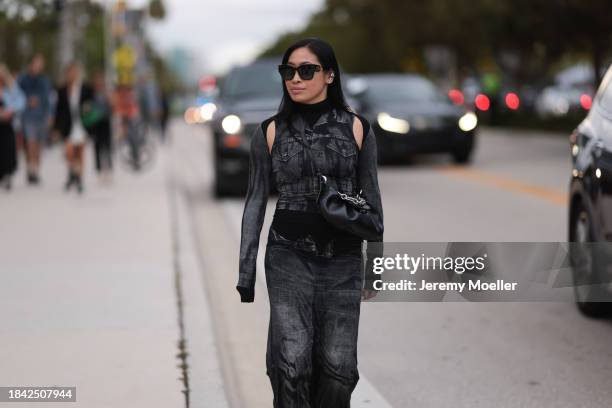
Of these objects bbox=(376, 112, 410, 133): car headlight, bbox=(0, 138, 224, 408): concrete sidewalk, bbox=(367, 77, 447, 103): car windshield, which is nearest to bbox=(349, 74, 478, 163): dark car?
bbox=(376, 112, 410, 133): car headlight

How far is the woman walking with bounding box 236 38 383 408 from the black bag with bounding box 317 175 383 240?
0.06 metres

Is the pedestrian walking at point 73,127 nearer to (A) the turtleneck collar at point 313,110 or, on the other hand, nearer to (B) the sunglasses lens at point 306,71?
(A) the turtleneck collar at point 313,110

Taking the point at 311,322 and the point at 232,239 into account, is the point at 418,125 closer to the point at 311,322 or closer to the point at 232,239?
the point at 232,239

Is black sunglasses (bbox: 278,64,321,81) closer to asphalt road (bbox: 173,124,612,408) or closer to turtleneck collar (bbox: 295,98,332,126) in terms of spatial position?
turtleneck collar (bbox: 295,98,332,126)

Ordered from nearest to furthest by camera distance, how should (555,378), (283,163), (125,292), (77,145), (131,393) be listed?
(283,163), (131,393), (555,378), (125,292), (77,145)

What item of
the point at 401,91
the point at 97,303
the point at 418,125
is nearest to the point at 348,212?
the point at 97,303

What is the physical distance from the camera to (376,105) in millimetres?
22453

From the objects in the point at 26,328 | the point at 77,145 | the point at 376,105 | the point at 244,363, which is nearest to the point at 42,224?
the point at 77,145

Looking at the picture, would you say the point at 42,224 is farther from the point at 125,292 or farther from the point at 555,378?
the point at 555,378

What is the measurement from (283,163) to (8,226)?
8.29 m

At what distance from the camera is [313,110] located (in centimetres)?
435

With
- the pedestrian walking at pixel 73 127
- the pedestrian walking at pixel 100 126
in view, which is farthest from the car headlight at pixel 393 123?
the pedestrian walking at pixel 73 127

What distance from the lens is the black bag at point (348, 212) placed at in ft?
13.6

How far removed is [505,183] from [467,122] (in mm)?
3794
